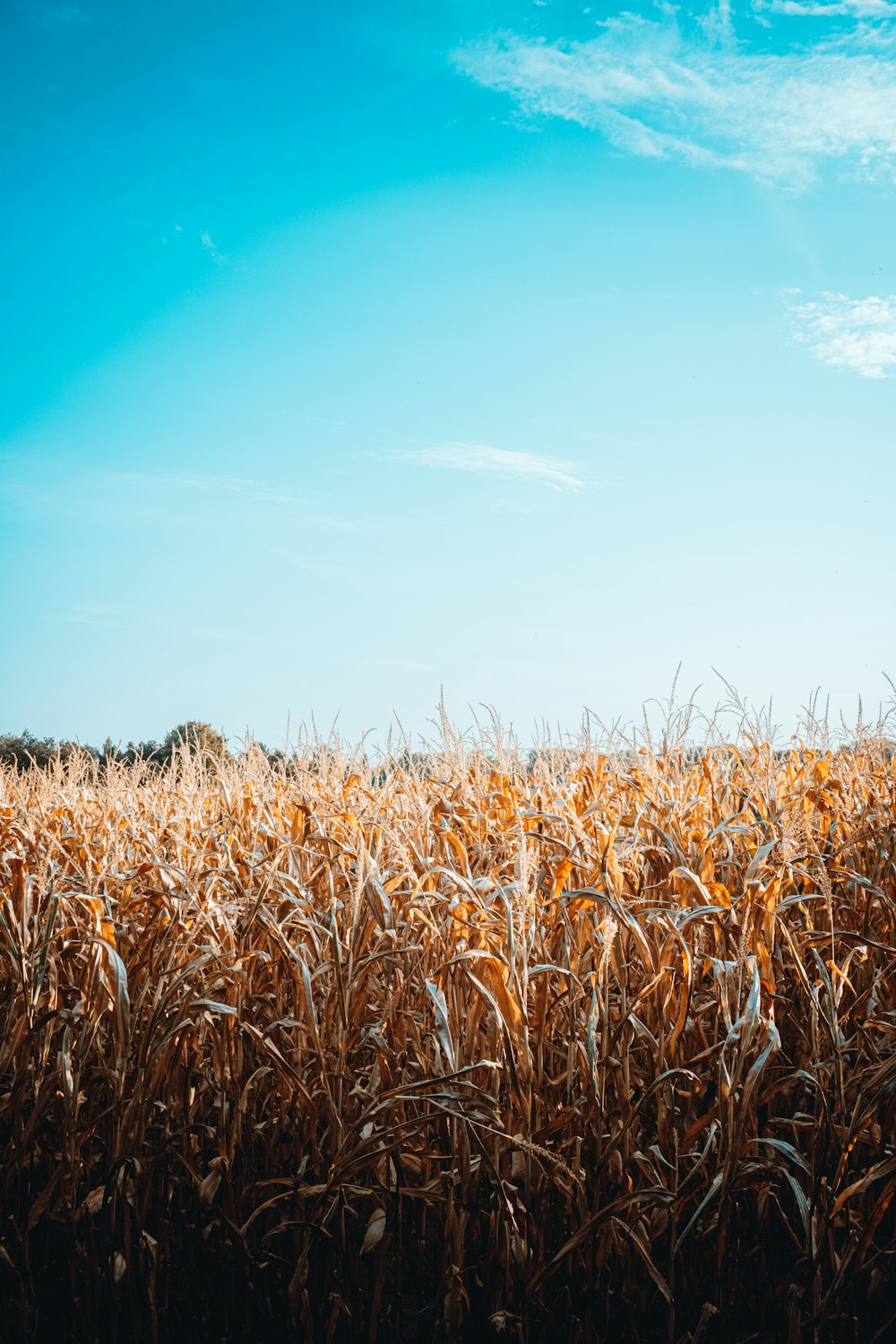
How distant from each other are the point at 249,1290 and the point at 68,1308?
56cm

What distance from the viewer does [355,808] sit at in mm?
5551

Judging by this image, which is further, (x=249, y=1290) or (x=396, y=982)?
(x=396, y=982)

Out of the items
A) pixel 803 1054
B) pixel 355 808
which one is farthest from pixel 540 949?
pixel 355 808

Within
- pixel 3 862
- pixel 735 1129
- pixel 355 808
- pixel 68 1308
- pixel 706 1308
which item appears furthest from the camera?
pixel 355 808

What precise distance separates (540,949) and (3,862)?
3.22 metres

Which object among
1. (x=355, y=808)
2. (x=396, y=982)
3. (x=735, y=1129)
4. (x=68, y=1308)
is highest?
(x=355, y=808)

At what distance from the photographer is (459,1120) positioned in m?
2.31

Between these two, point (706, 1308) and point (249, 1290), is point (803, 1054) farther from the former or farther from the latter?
point (249, 1290)

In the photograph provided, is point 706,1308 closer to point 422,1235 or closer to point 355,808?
point 422,1235

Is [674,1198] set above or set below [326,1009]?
below

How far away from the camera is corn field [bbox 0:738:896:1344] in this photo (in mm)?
2201

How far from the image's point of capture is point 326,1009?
8.84 ft

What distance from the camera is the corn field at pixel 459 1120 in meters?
2.20

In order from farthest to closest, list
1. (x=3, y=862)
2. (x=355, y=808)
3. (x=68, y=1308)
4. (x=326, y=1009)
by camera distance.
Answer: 1. (x=355, y=808)
2. (x=3, y=862)
3. (x=326, y=1009)
4. (x=68, y=1308)
